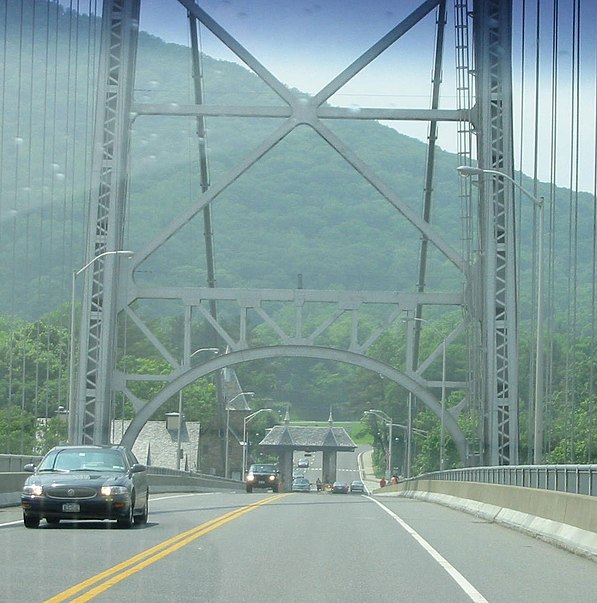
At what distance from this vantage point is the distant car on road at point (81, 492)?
69.4 feet

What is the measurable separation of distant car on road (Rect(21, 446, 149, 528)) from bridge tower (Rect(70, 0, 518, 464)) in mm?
27171

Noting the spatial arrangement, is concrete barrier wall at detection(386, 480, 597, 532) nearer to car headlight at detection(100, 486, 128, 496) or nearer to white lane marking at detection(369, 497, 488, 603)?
white lane marking at detection(369, 497, 488, 603)

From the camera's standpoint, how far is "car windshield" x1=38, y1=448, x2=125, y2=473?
881 inches

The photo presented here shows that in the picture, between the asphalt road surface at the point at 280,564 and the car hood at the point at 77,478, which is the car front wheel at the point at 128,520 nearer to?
the asphalt road surface at the point at 280,564

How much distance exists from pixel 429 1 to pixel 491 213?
30.9 feet

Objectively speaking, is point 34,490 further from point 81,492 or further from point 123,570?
point 123,570

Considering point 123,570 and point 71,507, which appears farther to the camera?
point 71,507

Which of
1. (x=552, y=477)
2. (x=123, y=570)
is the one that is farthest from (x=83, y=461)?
(x=123, y=570)

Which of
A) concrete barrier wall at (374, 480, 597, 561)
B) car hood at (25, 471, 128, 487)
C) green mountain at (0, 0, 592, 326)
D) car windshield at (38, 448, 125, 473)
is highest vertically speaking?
green mountain at (0, 0, 592, 326)

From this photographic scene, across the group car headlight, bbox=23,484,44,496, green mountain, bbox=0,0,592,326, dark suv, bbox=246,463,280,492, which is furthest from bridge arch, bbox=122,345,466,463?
green mountain, bbox=0,0,592,326

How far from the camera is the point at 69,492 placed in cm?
2122

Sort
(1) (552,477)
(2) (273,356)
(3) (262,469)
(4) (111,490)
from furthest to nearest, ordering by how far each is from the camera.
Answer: (3) (262,469)
(2) (273,356)
(1) (552,477)
(4) (111,490)

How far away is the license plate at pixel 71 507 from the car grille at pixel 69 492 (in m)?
0.12

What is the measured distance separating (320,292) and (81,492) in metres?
32.5
